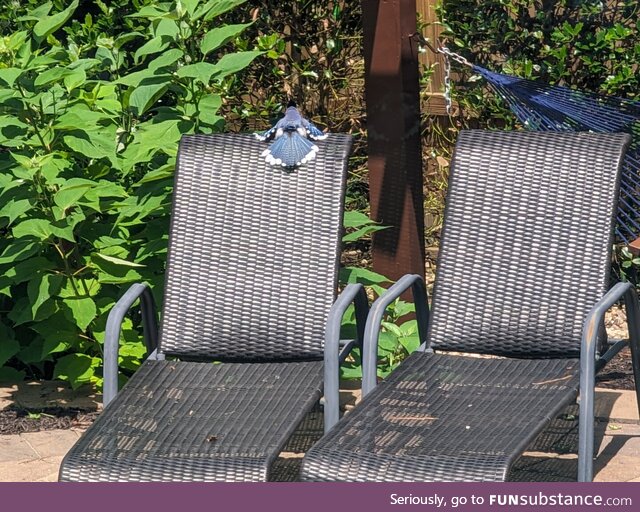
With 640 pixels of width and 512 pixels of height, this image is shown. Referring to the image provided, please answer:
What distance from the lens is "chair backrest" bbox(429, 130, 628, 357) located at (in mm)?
3316

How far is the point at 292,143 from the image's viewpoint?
351cm

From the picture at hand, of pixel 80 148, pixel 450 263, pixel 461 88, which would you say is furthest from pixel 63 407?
pixel 461 88

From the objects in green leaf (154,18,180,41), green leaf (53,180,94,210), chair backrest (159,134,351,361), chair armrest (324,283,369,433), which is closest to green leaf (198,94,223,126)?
green leaf (154,18,180,41)

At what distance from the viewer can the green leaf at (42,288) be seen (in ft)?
12.5

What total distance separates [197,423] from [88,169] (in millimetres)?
1346

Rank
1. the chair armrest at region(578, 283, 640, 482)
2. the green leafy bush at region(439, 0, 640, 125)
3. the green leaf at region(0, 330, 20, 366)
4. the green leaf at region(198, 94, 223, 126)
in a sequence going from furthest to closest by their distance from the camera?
1. the green leafy bush at region(439, 0, 640, 125)
2. the green leaf at region(0, 330, 20, 366)
3. the green leaf at region(198, 94, 223, 126)
4. the chair armrest at region(578, 283, 640, 482)

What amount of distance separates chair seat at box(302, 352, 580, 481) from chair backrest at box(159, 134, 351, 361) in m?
0.38

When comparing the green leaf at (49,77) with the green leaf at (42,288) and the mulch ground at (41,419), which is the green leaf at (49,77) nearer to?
the green leaf at (42,288)

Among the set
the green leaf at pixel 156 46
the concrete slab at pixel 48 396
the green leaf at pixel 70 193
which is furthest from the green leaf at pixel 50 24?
the concrete slab at pixel 48 396

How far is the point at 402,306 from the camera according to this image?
4227mm

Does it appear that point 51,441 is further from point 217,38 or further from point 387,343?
point 217,38

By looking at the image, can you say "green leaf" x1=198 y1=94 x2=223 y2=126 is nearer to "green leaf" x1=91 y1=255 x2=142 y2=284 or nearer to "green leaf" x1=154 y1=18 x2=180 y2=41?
"green leaf" x1=154 y1=18 x2=180 y2=41

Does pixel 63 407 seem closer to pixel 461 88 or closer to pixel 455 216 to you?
pixel 455 216
